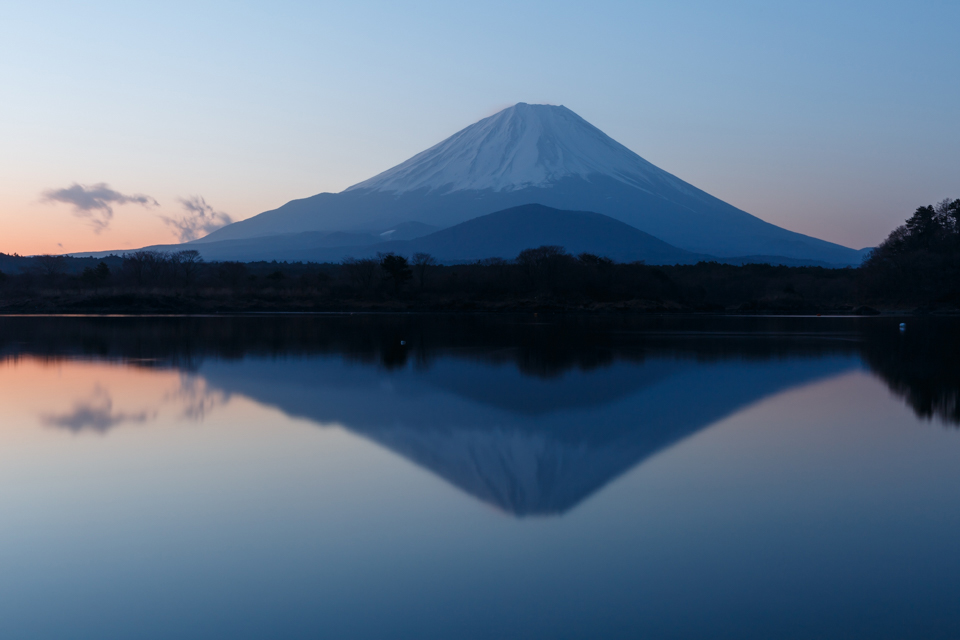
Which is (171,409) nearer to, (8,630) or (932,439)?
(8,630)

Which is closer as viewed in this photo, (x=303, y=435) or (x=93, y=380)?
(x=303, y=435)

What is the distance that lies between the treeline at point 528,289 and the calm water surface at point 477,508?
35.8 metres

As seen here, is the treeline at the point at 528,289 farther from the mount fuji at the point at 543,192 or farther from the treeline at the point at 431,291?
the mount fuji at the point at 543,192

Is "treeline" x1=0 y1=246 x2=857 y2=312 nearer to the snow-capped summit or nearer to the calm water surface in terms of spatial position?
the calm water surface

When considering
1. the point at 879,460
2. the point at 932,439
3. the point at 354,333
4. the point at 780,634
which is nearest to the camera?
the point at 780,634

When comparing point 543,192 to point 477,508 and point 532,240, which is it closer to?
point 532,240

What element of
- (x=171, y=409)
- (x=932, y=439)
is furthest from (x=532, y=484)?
(x=171, y=409)

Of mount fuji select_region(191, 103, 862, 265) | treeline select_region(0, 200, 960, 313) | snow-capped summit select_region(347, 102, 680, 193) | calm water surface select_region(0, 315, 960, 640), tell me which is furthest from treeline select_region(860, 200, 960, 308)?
snow-capped summit select_region(347, 102, 680, 193)

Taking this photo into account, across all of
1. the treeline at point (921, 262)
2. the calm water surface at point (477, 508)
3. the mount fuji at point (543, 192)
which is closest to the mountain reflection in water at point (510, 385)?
the calm water surface at point (477, 508)

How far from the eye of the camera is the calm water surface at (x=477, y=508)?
3.74 metres

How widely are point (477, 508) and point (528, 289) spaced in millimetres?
45146

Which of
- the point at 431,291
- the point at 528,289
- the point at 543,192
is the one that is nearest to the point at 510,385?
the point at 528,289

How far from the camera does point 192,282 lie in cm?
5747

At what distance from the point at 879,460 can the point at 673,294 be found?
46716 millimetres
